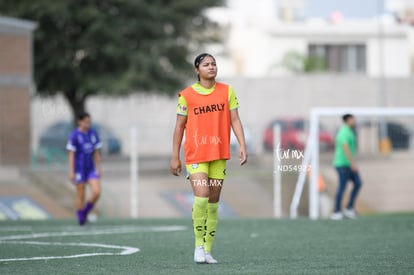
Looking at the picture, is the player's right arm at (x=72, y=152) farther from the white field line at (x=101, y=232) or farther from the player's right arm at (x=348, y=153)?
the player's right arm at (x=348, y=153)

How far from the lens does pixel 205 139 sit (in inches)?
449

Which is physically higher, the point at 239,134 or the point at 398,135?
the point at 398,135

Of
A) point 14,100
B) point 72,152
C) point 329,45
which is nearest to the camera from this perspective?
point 72,152

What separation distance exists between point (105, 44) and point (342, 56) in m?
36.4

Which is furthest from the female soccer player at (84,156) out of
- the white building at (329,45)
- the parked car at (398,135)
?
the white building at (329,45)

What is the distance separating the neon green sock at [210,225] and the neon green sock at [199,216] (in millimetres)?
64

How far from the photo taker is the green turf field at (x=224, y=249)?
10930mm

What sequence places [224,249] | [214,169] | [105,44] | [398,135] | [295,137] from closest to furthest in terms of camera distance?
[214,169] → [224,249] → [398,135] → [295,137] → [105,44]

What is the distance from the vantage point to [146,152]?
3688 centimetres

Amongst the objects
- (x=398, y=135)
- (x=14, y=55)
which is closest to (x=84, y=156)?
(x=398, y=135)

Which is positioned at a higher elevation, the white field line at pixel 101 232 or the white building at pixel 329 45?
the white building at pixel 329 45

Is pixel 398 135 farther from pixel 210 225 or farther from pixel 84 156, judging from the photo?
pixel 210 225

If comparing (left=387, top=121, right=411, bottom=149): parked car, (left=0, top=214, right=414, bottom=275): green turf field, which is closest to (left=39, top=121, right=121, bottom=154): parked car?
(left=387, top=121, right=411, bottom=149): parked car

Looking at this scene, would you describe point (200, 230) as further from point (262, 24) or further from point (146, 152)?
point (262, 24)
